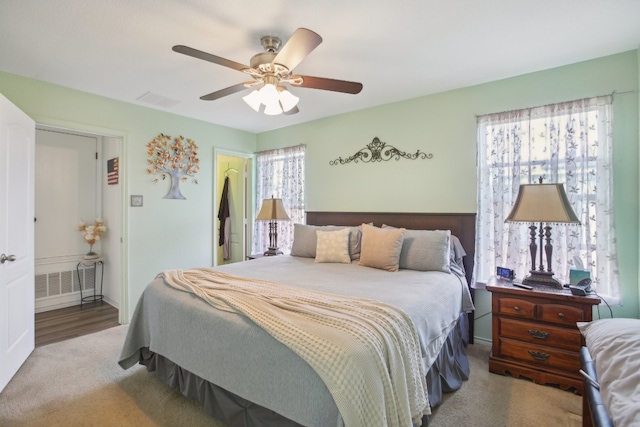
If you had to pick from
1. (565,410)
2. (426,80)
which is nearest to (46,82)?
(426,80)

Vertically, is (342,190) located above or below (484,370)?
above

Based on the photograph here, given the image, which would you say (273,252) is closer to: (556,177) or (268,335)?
(268,335)

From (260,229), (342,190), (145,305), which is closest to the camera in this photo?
(145,305)

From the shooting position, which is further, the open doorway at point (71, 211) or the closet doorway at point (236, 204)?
the closet doorway at point (236, 204)

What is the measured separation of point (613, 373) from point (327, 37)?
2344 mm

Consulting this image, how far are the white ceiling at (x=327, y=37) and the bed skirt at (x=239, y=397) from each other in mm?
2193

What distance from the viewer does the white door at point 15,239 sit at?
219 cm

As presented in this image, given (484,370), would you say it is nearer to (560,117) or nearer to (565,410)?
(565,410)

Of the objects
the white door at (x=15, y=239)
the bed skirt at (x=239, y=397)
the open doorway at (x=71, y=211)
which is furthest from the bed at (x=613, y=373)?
the open doorway at (x=71, y=211)

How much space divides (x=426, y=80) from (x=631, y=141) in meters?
1.67

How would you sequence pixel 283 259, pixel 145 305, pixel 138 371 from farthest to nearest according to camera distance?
pixel 283 259 < pixel 138 371 < pixel 145 305

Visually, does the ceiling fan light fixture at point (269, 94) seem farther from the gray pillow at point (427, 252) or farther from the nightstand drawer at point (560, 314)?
the nightstand drawer at point (560, 314)

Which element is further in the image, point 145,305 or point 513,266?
point 513,266

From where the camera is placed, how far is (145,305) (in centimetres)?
223
